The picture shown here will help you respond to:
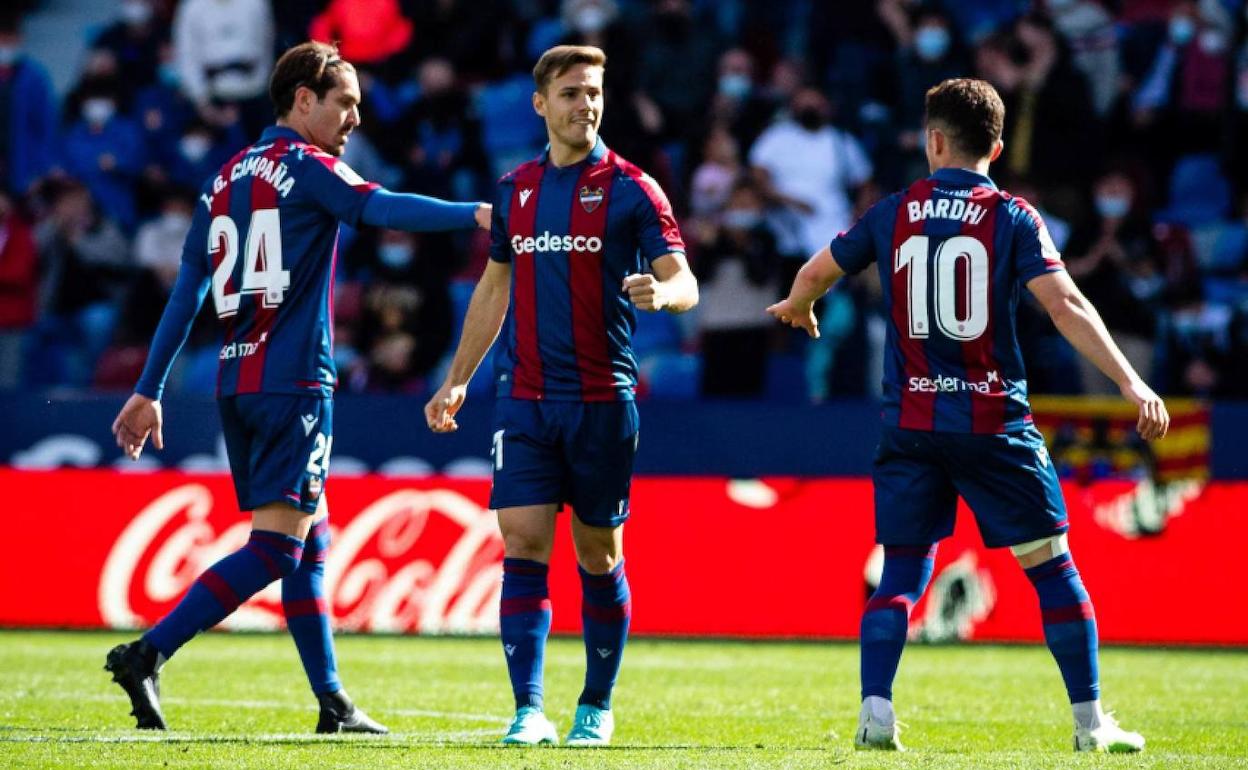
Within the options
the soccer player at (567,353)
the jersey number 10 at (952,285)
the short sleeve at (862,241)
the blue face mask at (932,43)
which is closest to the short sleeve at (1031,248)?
the jersey number 10 at (952,285)

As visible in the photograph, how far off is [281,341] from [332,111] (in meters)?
0.83

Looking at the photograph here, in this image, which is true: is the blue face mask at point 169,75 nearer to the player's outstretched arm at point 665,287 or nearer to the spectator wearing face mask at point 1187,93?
the spectator wearing face mask at point 1187,93

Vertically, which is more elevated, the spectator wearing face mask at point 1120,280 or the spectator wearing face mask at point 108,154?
the spectator wearing face mask at point 108,154

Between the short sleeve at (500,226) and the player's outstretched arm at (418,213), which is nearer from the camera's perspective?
the player's outstretched arm at (418,213)

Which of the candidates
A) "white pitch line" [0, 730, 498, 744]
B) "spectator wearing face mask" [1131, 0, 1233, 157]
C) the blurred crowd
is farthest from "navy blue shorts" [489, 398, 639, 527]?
"spectator wearing face mask" [1131, 0, 1233, 157]

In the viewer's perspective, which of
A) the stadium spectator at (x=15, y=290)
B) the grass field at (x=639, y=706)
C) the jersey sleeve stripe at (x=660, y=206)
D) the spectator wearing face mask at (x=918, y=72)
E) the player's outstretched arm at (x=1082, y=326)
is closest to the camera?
the grass field at (x=639, y=706)

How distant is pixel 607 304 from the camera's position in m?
6.57

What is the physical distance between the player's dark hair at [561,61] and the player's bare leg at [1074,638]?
2.06 meters

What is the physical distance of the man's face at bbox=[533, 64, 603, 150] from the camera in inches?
257

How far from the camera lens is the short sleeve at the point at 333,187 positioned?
663 cm

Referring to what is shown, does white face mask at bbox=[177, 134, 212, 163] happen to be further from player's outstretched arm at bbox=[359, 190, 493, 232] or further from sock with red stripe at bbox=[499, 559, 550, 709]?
sock with red stripe at bbox=[499, 559, 550, 709]

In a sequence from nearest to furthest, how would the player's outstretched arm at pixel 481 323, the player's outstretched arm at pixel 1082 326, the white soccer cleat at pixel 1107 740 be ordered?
the player's outstretched arm at pixel 1082 326
the white soccer cleat at pixel 1107 740
the player's outstretched arm at pixel 481 323

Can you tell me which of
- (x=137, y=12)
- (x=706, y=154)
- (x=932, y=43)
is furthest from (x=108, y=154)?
(x=932, y=43)

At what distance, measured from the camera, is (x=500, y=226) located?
6648 millimetres
